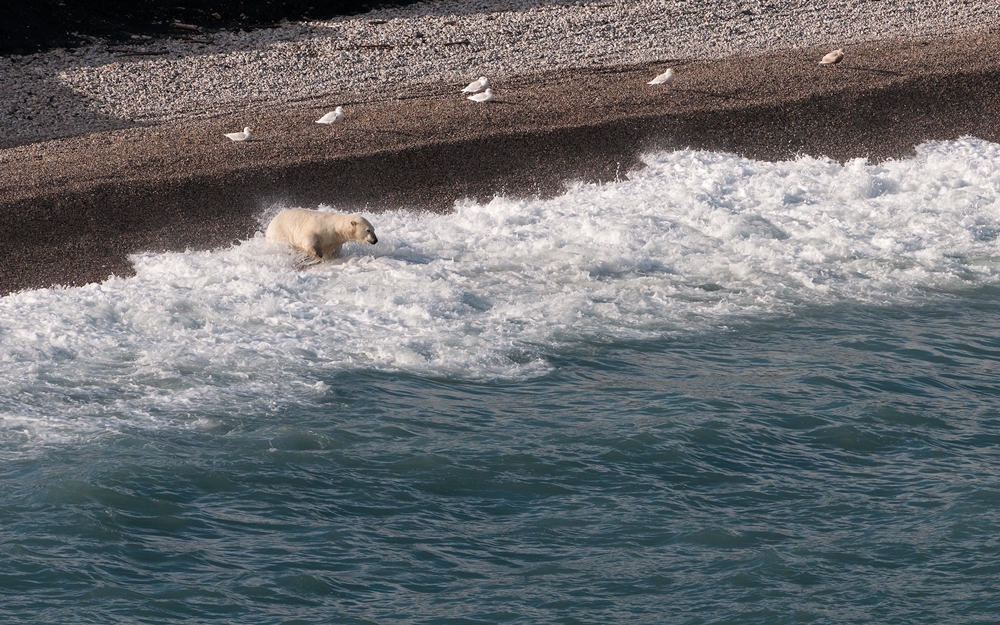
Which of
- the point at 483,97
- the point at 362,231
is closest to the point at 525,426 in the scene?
the point at 362,231

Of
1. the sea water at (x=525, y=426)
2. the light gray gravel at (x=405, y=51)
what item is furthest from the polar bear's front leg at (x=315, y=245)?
the light gray gravel at (x=405, y=51)

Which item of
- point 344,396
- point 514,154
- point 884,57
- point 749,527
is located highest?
point 884,57

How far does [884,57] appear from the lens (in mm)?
17641

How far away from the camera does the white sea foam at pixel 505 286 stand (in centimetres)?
1018

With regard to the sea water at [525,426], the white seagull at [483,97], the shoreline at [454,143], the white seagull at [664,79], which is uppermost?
the white seagull at [664,79]

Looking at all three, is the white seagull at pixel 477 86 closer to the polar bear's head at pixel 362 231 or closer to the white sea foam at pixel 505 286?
the white sea foam at pixel 505 286

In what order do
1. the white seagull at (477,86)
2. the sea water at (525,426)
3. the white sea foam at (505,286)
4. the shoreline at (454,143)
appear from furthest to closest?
1. the white seagull at (477,86)
2. the shoreline at (454,143)
3. the white sea foam at (505,286)
4. the sea water at (525,426)

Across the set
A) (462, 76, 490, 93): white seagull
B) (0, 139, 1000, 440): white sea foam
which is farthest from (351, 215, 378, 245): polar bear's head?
(462, 76, 490, 93): white seagull

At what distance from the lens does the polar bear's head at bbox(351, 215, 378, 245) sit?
12320mm

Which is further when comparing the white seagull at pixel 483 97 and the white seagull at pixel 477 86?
the white seagull at pixel 477 86

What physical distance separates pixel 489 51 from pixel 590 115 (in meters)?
4.86

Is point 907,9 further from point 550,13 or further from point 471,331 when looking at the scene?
point 471,331

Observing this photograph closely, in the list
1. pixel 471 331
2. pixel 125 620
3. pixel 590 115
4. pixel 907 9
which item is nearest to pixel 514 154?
pixel 590 115

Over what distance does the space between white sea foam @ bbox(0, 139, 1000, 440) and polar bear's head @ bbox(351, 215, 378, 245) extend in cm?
35
